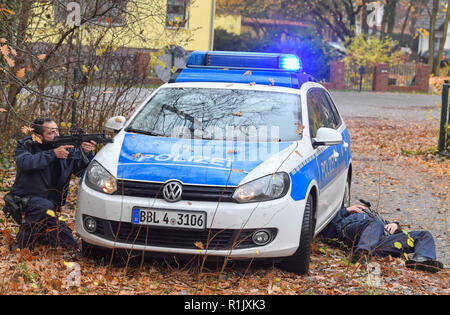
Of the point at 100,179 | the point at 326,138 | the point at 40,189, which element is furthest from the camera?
the point at 326,138

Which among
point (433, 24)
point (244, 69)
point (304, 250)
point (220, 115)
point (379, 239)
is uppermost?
point (433, 24)

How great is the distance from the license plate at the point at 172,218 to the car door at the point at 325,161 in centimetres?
138

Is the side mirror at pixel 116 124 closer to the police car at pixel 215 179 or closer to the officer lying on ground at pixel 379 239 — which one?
the police car at pixel 215 179

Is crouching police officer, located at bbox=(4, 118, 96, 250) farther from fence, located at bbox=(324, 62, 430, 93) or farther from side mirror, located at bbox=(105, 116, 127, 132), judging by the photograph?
fence, located at bbox=(324, 62, 430, 93)

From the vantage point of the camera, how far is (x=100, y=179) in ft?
18.7

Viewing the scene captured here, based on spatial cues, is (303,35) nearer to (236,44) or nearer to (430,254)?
(236,44)

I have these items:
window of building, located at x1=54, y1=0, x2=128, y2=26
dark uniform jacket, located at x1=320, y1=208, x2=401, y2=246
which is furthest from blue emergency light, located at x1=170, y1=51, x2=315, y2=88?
window of building, located at x1=54, y1=0, x2=128, y2=26

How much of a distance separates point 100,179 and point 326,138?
2087 mm

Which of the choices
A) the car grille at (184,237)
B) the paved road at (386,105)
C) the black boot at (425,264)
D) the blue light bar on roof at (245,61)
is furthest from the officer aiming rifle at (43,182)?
the paved road at (386,105)

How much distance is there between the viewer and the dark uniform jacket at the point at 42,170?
616cm

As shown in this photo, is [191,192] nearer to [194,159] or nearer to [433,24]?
[194,159]

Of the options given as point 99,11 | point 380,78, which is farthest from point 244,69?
point 380,78

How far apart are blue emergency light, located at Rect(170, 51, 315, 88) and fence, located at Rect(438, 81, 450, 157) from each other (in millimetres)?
6399
